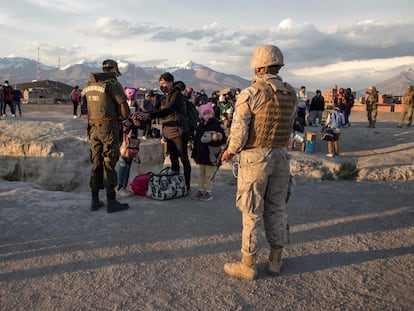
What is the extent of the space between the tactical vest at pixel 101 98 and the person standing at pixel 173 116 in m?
0.71

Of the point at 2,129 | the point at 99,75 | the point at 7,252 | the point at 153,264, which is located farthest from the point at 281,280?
the point at 2,129

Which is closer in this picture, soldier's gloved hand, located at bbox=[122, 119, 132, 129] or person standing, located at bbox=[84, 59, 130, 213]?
person standing, located at bbox=[84, 59, 130, 213]

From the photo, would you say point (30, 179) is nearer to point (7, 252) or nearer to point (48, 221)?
point (48, 221)

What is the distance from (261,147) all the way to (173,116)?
9.17ft

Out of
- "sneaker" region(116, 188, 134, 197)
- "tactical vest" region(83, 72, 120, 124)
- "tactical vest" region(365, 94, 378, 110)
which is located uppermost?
"tactical vest" region(365, 94, 378, 110)

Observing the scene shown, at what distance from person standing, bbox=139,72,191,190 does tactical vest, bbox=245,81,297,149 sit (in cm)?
258

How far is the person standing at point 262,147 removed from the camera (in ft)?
10.2

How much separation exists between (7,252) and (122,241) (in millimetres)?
1221

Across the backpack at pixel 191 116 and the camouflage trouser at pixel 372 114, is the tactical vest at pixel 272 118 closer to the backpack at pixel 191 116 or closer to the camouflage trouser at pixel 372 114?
the backpack at pixel 191 116

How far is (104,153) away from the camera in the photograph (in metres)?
4.94

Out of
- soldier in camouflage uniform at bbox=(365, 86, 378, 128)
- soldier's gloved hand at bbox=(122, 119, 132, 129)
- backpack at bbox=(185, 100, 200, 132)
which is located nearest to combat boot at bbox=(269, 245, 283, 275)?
backpack at bbox=(185, 100, 200, 132)

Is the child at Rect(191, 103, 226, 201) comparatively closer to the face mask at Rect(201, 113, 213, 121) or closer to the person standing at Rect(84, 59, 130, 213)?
the face mask at Rect(201, 113, 213, 121)

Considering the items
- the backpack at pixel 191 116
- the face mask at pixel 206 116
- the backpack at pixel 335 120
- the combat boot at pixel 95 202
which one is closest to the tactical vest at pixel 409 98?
the backpack at pixel 335 120

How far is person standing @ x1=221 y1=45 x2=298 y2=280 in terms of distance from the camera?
10.2ft
